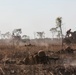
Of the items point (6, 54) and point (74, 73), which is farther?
point (6, 54)

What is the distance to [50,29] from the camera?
7712 cm

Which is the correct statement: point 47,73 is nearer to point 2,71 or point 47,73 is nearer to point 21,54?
point 2,71

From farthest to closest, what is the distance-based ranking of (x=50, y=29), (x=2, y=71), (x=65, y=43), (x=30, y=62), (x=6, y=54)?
1. (x=50, y=29)
2. (x=65, y=43)
3. (x=6, y=54)
4. (x=30, y=62)
5. (x=2, y=71)

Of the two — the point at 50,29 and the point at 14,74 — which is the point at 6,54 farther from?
the point at 50,29

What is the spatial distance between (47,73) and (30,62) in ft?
10.3

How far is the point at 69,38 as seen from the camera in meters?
36.5

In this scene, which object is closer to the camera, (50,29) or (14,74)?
(14,74)

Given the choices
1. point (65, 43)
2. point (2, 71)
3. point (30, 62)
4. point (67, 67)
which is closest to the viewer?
point (2, 71)

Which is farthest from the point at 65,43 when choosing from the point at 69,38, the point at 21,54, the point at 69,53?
the point at 21,54

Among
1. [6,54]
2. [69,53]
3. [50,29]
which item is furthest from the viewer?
[50,29]

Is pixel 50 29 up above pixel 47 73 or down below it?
above

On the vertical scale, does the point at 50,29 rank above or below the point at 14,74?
above

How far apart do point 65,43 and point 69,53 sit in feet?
40.1

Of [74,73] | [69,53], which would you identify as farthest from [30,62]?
[69,53]
